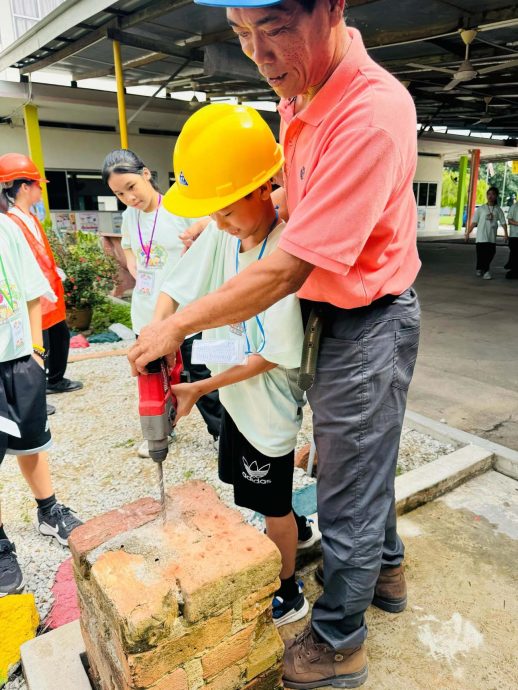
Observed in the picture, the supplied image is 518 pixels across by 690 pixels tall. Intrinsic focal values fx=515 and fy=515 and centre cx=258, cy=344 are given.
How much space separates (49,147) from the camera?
42.4 feet

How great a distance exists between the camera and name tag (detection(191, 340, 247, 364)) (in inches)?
66.6

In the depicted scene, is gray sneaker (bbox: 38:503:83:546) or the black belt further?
gray sneaker (bbox: 38:503:83:546)

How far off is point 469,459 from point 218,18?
611 cm

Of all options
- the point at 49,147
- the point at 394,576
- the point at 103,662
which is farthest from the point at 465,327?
the point at 49,147

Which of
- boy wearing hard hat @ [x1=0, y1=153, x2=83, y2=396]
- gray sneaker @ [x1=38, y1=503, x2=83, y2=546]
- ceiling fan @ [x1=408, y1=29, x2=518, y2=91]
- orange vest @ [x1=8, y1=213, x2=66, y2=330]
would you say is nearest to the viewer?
gray sneaker @ [x1=38, y1=503, x2=83, y2=546]

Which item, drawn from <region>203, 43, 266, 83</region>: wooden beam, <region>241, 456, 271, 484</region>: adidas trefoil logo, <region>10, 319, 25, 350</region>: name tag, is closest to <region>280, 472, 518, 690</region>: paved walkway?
<region>241, 456, 271, 484</region>: adidas trefoil logo

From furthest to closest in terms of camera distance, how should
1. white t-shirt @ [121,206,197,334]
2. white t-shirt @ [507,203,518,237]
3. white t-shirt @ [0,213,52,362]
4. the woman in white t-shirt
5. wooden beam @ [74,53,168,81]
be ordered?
white t-shirt @ [507,203,518,237]
wooden beam @ [74,53,168,81]
white t-shirt @ [121,206,197,334]
the woman in white t-shirt
white t-shirt @ [0,213,52,362]

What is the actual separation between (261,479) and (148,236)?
217 cm

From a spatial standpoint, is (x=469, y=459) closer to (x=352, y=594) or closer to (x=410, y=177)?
(x=352, y=594)

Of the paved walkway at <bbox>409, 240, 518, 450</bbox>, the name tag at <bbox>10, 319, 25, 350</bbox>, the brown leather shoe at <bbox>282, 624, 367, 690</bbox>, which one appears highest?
the name tag at <bbox>10, 319, 25, 350</bbox>

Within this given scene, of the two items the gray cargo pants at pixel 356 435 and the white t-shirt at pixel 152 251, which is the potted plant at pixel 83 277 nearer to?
the white t-shirt at pixel 152 251

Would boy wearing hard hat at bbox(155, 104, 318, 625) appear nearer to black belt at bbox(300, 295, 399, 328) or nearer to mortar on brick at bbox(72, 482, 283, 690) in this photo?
black belt at bbox(300, 295, 399, 328)

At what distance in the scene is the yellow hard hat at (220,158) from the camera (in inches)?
60.7

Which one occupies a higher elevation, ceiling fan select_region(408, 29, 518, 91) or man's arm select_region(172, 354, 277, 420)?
ceiling fan select_region(408, 29, 518, 91)
